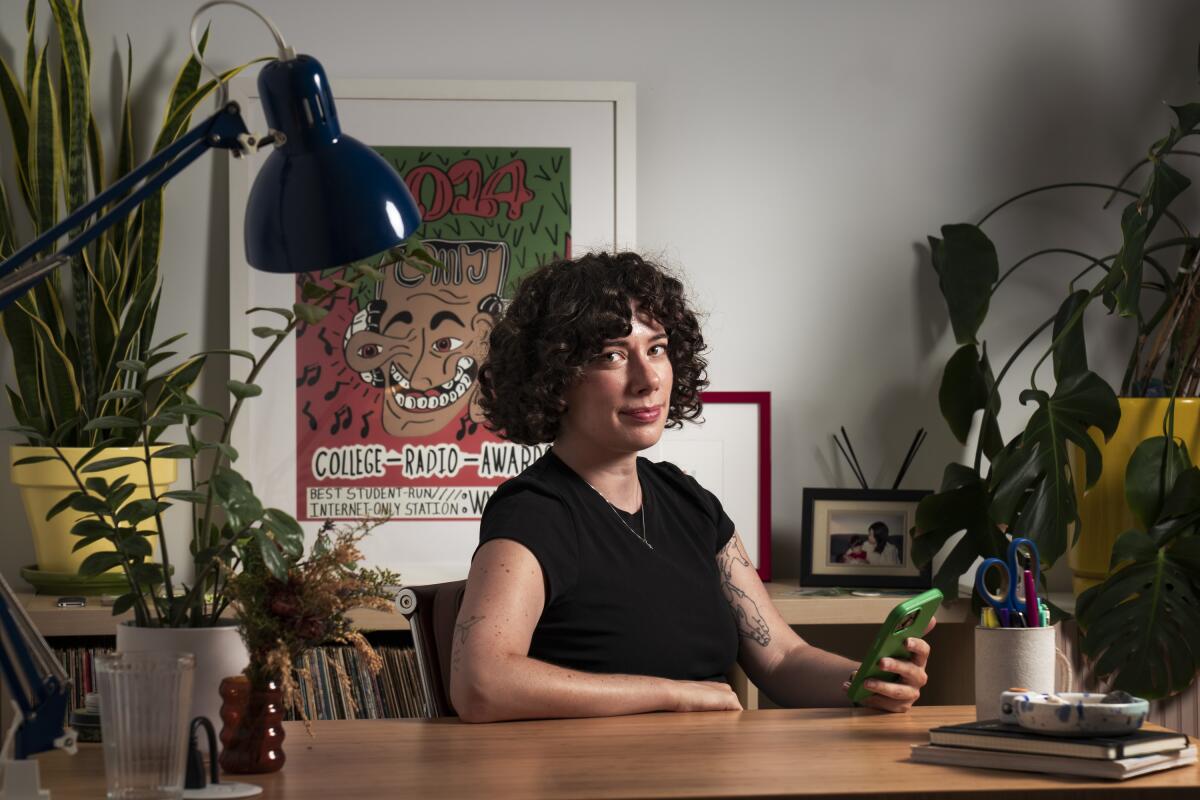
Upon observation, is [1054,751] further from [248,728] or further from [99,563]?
[99,563]

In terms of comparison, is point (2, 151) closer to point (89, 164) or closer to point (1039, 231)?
point (89, 164)

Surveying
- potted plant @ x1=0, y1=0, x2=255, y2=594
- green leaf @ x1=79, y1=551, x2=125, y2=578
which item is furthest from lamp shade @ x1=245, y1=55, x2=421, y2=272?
potted plant @ x1=0, y1=0, x2=255, y2=594

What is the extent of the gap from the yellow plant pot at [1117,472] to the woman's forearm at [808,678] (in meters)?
1.13

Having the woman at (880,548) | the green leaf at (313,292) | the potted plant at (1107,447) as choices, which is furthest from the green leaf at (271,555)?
the woman at (880,548)

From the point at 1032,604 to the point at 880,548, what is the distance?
1562 millimetres

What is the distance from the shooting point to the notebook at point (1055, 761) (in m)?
1.46

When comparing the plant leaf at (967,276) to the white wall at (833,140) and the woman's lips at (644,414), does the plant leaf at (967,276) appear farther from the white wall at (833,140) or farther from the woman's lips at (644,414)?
the woman's lips at (644,414)

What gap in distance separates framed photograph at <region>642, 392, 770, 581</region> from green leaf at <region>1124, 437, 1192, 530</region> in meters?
0.87

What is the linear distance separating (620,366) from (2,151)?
182 centimetres

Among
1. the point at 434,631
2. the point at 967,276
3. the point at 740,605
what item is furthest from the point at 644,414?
the point at 967,276

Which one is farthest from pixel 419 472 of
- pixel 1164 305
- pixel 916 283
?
pixel 1164 305

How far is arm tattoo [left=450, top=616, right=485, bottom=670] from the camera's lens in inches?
75.6

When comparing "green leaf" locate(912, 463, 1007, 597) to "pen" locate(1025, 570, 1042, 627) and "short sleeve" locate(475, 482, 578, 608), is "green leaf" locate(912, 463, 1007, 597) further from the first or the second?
"pen" locate(1025, 570, 1042, 627)

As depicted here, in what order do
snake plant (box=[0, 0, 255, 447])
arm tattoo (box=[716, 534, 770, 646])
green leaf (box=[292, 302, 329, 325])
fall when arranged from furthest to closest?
snake plant (box=[0, 0, 255, 447]), arm tattoo (box=[716, 534, 770, 646]), green leaf (box=[292, 302, 329, 325])
